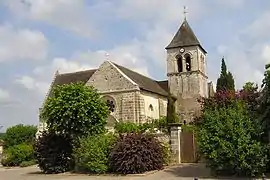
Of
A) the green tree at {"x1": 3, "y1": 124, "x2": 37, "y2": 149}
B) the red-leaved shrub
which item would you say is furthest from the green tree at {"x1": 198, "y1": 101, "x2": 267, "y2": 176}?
the green tree at {"x1": 3, "y1": 124, "x2": 37, "y2": 149}

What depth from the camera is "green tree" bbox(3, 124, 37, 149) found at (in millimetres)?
42281

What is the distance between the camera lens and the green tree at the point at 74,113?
23.2 m

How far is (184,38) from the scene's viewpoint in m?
55.5

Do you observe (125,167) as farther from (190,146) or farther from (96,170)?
(190,146)

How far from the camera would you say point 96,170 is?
20.6 m

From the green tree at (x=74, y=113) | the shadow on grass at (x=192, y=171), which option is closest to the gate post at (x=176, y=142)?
the shadow on grass at (x=192, y=171)

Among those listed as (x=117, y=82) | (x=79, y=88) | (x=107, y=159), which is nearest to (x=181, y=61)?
(x=117, y=82)

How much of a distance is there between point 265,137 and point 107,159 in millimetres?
7859

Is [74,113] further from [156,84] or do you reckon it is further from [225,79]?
[225,79]

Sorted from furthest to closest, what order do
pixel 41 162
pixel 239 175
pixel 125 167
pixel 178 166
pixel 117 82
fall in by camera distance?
pixel 117 82 < pixel 41 162 < pixel 178 166 < pixel 125 167 < pixel 239 175

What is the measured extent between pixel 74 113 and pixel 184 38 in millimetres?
34805

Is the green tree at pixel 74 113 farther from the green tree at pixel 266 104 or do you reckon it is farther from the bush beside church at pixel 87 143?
the green tree at pixel 266 104

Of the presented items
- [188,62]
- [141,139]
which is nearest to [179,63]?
[188,62]

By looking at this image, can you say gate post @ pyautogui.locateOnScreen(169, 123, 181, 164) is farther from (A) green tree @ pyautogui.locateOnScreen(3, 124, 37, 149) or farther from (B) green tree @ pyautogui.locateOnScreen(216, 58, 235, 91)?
(B) green tree @ pyautogui.locateOnScreen(216, 58, 235, 91)
